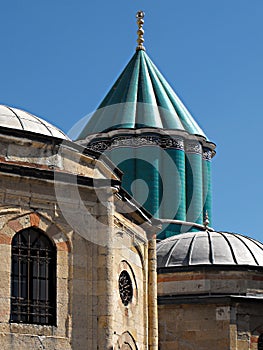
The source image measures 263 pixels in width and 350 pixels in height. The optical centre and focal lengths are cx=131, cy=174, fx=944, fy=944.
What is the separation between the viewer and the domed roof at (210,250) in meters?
24.0

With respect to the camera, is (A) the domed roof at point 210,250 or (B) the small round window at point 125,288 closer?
(B) the small round window at point 125,288

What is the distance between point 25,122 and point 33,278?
11.4 ft

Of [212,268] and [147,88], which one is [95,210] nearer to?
[212,268]

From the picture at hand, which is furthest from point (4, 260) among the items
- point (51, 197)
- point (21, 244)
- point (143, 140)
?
point (143, 140)

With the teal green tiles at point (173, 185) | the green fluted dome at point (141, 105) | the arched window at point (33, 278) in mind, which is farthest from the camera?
the green fluted dome at point (141, 105)

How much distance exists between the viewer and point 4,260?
1595 centimetres

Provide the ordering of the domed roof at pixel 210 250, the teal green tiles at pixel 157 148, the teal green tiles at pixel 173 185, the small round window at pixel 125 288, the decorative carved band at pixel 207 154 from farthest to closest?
the decorative carved band at pixel 207 154
the teal green tiles at pixel 157 148
the teal green tiles at pixel 173 185
the domed roof at pixel 210 250
the small round window at pixel 125 288

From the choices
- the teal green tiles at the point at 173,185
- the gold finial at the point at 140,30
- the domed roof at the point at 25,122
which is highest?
the gold finial at the point at 140,30

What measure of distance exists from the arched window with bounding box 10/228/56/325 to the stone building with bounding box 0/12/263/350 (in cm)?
2

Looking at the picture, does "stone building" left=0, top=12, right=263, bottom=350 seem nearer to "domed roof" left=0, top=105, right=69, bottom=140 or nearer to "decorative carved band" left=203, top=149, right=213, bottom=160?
"domed roof" left=0, top=105, right=69, bottom=140

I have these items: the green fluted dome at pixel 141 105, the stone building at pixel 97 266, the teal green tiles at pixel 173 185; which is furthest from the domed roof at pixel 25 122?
the green fluted dome at pixel 141 105

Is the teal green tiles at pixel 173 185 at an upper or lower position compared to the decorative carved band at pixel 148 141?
lower

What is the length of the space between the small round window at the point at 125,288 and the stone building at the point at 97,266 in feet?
0.07

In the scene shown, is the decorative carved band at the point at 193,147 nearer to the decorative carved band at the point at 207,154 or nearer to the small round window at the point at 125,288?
the decorative carved band at the point at 207,154
